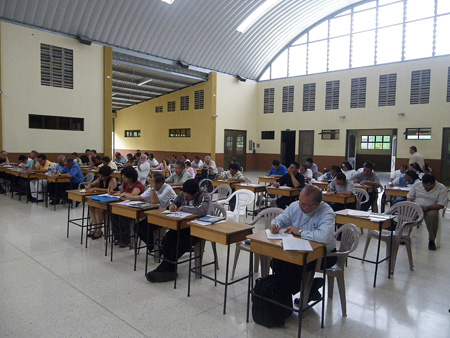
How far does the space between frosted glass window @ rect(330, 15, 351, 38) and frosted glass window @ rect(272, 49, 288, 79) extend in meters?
2.66

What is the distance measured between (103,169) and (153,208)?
1711mm

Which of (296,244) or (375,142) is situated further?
(375,142)

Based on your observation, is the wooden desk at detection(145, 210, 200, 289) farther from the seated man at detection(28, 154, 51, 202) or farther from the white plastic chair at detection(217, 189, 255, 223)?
the seated man at detection(28, 154, 51, 202)

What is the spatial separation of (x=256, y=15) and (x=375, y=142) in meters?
9.07

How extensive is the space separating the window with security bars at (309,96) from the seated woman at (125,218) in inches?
533

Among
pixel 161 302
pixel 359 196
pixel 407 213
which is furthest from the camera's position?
pixel 359 196

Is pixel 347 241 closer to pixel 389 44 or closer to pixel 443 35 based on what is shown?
pixel 443 35

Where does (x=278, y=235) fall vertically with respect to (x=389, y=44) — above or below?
below

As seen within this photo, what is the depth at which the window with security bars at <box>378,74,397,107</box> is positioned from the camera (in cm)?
1451

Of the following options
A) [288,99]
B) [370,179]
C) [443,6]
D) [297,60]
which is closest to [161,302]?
[370,179]

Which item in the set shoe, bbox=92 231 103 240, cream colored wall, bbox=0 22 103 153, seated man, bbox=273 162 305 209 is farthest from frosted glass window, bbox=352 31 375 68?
shoe, bbox=92 231 103 240

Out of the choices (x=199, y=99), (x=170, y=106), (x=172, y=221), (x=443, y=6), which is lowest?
(x=172, y=221)

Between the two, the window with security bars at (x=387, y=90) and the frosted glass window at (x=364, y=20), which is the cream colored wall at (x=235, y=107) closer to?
the frosted glass window at (x=364, y=20)

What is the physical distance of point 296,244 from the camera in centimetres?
276
